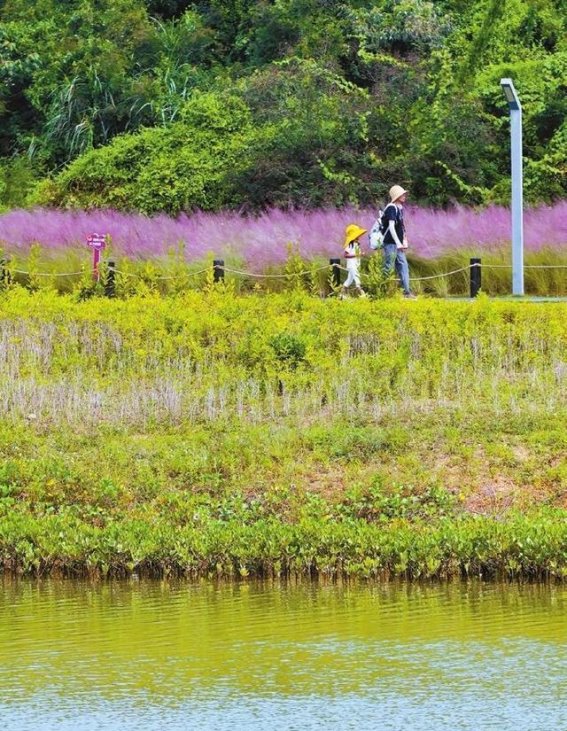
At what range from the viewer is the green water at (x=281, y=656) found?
23.9 feet

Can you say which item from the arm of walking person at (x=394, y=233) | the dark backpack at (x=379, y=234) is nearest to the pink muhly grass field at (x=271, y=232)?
the dark backpack at (x=379, y=234)

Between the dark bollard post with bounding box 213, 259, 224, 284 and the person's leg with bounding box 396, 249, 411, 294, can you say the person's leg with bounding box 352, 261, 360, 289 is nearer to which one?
the person's leg with bounding box 396, 249, 411, 294

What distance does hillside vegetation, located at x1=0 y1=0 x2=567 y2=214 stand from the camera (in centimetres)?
3098

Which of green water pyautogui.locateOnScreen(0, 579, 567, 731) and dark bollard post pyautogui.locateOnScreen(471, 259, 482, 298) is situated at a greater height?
dark bollard post pyautogui.locateOnScreen(471, 259, 482, 298)

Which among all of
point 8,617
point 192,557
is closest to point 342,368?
point 192,557

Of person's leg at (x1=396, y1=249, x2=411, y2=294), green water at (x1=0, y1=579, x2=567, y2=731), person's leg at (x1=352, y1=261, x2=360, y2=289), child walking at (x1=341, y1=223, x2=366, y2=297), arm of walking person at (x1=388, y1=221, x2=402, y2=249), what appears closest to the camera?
green water at (x1=0, y1=579, x2=567, y2=731)

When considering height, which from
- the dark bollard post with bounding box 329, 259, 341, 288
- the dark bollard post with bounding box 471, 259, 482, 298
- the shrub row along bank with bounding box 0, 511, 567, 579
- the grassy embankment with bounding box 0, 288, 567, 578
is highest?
→ the dark bollard post with bounding box 329, 259, 341, 288

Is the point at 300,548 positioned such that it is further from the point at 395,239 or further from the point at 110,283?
the point at 110,283

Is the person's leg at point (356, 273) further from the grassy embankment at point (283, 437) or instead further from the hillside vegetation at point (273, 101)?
the hillside vegetation at point (273, 101)

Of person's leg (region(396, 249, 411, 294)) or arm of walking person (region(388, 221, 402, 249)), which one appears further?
person's leg (region(396, 249, 411, 294))

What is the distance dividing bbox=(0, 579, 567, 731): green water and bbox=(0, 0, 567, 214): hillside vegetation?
67.4 ft

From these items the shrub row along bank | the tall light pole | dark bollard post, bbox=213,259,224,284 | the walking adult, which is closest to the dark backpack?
the walking adult

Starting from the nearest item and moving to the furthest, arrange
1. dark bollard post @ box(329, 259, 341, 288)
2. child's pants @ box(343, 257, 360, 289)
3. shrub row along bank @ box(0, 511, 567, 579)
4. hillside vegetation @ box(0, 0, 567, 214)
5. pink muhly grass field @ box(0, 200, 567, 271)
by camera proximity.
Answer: shrub row along bank @ box(0, 511, 567, 579)
child's pants @ box(343, 257, 360, 289)
dark bollard post @ box(329, 259, 341, 288)
pink muhly grass field @ box(0, 200, 567, 271)
hillside vegetation @ box(0, 0, 567, 214)

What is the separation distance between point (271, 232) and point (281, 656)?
17.3 m
